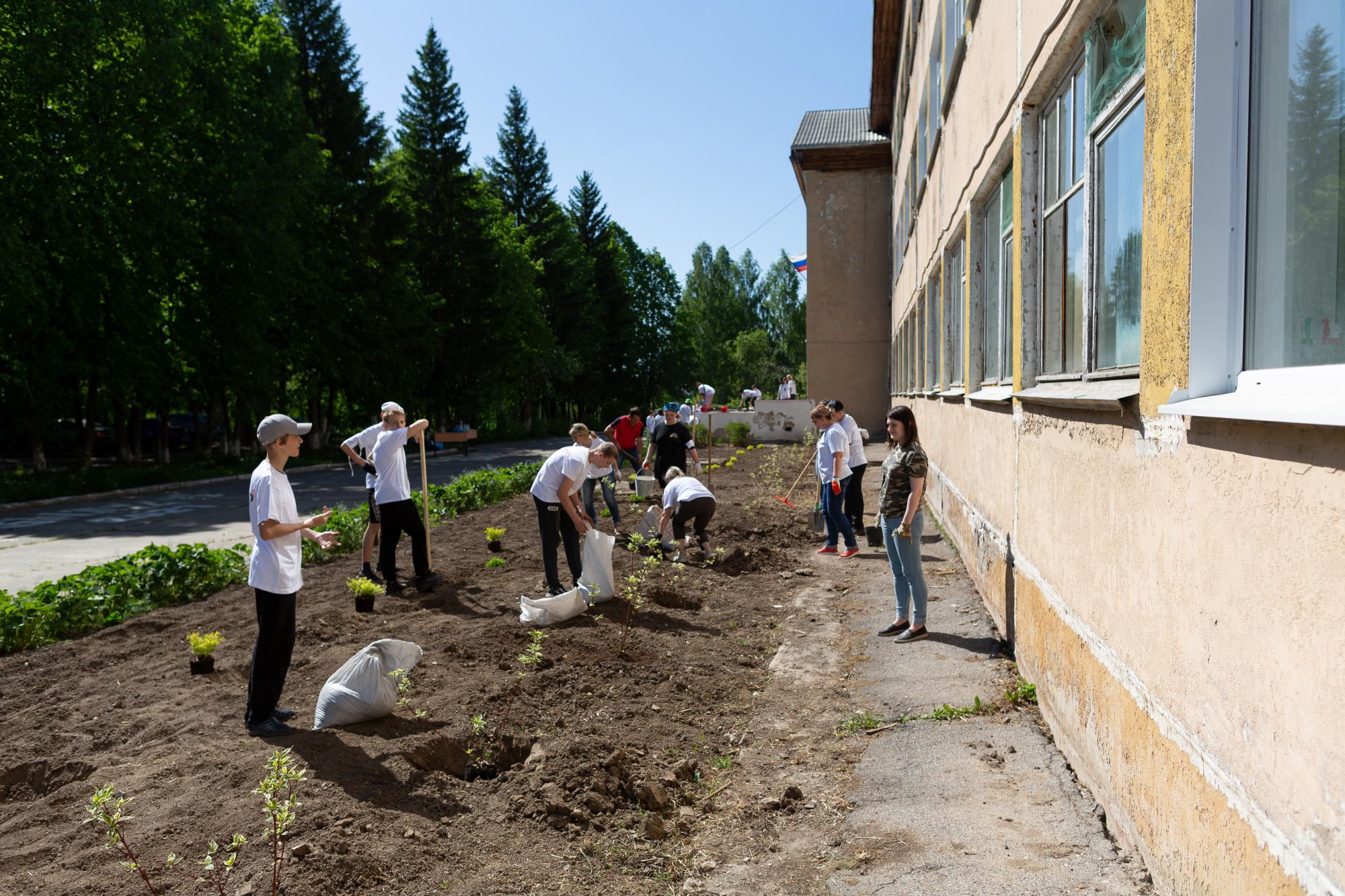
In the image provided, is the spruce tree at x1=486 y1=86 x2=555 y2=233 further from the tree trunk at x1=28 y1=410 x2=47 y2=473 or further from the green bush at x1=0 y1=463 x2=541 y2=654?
the green bush at x1=0 y1=463 x2=541 y2=654

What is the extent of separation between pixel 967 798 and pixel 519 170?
2109 inches

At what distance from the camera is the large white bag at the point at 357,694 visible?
500cm

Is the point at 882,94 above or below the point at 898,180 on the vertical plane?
above

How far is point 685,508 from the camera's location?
31.4 ft

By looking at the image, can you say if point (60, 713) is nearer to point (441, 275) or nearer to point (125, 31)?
point (125, 31)

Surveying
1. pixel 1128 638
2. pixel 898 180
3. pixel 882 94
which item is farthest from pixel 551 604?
pixel 882 94

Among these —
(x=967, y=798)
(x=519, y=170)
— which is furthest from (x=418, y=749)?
(x=519, y=170)

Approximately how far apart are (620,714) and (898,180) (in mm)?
20974

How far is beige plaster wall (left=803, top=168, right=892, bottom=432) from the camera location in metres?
30.7

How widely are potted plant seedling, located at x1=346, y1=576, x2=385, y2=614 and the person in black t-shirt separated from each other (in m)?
5.69

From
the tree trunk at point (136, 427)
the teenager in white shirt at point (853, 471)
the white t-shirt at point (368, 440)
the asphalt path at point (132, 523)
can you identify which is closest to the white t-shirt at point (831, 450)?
the teenager in white shirt at point (853, 471)

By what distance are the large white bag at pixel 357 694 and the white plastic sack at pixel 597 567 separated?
2.49m

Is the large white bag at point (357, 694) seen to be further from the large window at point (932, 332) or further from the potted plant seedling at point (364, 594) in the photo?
the large window at point (932, 332)

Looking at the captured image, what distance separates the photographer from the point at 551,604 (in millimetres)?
6961
